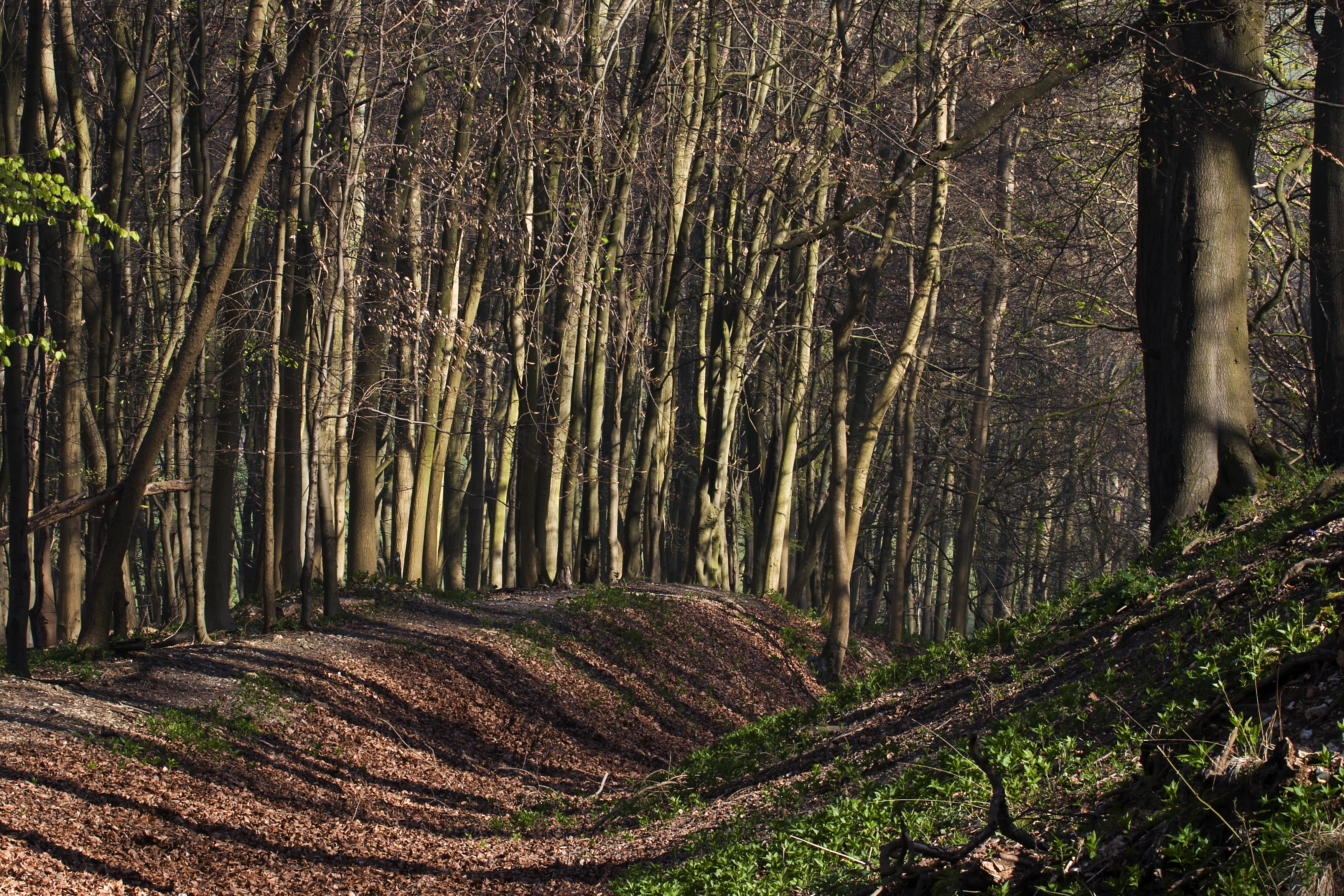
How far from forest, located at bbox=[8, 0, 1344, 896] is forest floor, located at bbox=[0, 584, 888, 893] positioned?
63mm

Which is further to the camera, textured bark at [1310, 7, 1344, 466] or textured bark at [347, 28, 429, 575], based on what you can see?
textured bark at [347, 28, 429, 575]

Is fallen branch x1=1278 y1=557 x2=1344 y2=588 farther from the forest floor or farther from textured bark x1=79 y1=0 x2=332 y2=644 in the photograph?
textured bark x1=79 y1=0 x2=332 y2=644

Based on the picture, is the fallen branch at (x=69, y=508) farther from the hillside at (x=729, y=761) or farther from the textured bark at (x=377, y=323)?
the textured bark at (x=377, y=323)

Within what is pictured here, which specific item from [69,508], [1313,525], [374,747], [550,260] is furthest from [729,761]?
[69,508]

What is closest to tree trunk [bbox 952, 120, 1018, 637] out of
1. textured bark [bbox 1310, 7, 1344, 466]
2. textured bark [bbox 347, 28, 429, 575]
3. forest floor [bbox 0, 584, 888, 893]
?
forest floor [bbox 0, 584, 888, 893]

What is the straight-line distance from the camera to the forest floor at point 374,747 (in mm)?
6648

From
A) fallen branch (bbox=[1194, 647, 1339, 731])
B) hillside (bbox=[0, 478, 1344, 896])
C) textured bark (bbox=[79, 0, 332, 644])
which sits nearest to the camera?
hillside (bbox=[0, 478, 1344, 896])

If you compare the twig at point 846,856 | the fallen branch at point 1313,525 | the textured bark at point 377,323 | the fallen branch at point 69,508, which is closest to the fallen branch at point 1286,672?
the twig at point 846,856

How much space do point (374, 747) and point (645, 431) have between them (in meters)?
11.3

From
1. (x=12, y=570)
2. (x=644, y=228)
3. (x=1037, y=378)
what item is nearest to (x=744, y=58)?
(x=644, y=228)

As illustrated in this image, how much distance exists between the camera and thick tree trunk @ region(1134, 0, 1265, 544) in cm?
812

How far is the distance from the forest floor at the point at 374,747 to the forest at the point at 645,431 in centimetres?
6

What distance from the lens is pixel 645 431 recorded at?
20297mm

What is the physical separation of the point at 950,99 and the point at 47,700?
12078mm
